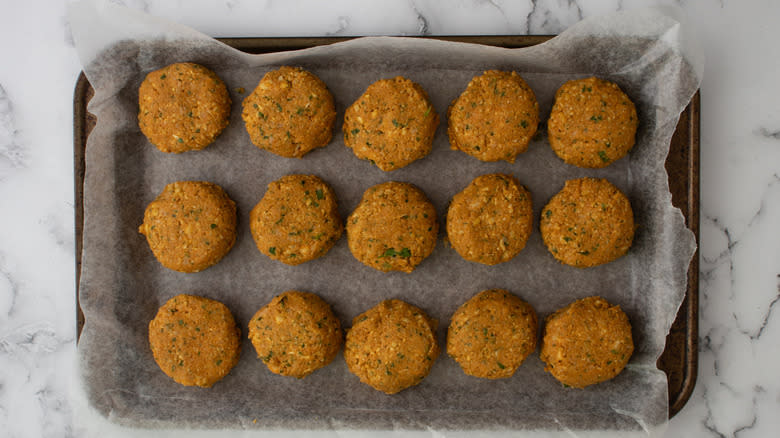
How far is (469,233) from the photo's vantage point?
7.52ft

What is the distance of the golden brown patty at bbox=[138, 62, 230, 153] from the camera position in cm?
232

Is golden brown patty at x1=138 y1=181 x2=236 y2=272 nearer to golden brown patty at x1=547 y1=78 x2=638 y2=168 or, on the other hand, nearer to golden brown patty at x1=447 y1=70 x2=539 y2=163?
golden brown patty at x1=447 y1=70 x2=539 y2=163

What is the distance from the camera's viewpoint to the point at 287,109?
7.55 feet

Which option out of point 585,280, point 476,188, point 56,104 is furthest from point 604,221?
point 56,104

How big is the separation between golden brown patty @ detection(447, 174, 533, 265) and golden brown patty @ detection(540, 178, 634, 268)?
6.2 inches

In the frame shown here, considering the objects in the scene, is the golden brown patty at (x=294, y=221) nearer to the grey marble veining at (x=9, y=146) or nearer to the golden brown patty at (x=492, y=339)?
the golden brown patty at (x=492, y=339)

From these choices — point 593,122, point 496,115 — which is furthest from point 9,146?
point 593,122

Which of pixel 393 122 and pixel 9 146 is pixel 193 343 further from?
pixel 9 146

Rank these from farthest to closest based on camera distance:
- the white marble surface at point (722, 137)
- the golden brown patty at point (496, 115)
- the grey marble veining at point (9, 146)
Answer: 1. the grey marble veining at point (9, 146)
2. the white marble surface at point (722, 137)
3. the golden brown patty at point (496, 115)

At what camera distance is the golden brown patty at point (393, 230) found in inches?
90.2

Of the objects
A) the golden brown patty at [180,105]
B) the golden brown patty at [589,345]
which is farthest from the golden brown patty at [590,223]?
the golden brown patty at [180,105]

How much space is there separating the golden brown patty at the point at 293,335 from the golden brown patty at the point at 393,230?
333mm

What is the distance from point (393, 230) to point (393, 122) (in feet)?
1.52

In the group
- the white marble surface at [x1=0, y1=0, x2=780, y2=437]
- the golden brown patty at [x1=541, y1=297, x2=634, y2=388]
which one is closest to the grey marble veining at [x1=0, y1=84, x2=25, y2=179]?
the white marble surface at [x1=0, y1=0, x2=780, y2=437]
